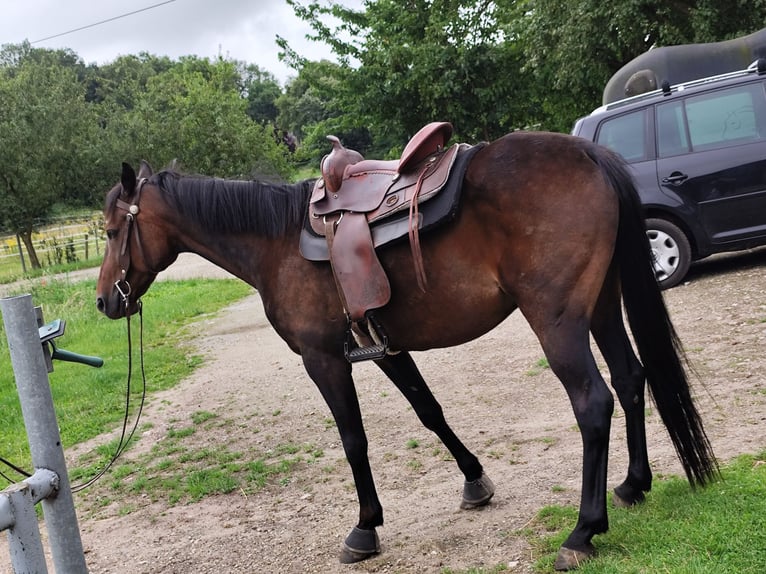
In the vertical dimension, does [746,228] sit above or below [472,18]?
below

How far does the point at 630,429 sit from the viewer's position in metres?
3.29

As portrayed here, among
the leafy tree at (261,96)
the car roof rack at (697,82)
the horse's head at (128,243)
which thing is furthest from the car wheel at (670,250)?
the leafy tree at (261,96)

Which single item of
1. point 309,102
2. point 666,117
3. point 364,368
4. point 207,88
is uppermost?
point 309,102

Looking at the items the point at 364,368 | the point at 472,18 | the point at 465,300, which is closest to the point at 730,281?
the point at 364,368

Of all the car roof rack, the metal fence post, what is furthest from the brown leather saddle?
the car roof rack

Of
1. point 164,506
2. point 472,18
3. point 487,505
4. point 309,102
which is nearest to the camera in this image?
point 487,505

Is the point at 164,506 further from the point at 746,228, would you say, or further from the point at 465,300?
the point at 746,228

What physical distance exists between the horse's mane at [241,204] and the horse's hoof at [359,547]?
157cm

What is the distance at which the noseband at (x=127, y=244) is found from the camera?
3.81 m

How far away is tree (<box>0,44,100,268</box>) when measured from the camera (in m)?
27.0

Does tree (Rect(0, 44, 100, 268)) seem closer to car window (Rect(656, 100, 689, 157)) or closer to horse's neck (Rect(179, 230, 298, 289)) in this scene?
car window (Rect(656, 100, 689, 157))

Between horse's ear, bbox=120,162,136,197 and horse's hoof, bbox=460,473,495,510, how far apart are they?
8.01 ft

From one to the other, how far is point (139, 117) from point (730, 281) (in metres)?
28.3

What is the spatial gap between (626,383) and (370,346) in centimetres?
122
